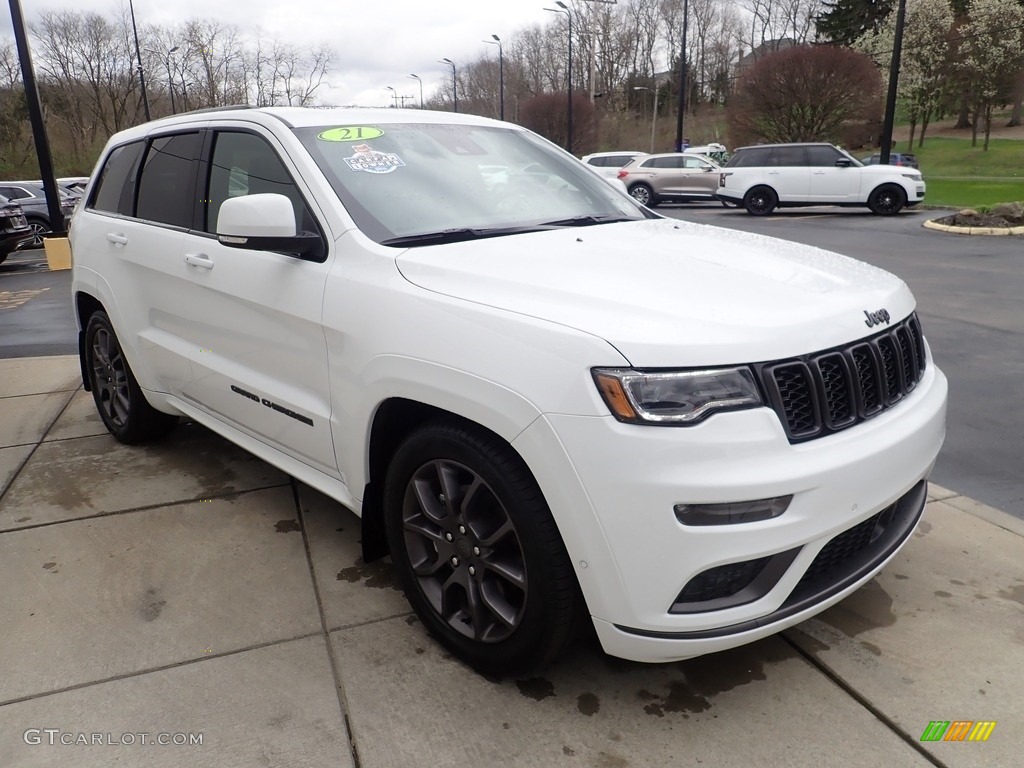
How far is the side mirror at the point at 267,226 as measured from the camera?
2777mm

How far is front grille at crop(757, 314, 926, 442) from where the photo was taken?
2.15 metres

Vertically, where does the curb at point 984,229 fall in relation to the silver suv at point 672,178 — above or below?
below

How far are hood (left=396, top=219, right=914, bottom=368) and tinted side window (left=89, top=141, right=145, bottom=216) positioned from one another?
8.00 ft

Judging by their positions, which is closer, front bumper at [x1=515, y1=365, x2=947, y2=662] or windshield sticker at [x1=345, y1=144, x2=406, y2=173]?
front bumper at [x1=515, y1=365, x2=947, y2=662]

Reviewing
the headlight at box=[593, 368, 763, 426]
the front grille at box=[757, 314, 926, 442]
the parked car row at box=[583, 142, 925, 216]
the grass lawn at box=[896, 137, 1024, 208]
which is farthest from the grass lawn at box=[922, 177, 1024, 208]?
the headlight at box=[593, 368, 763, 426]

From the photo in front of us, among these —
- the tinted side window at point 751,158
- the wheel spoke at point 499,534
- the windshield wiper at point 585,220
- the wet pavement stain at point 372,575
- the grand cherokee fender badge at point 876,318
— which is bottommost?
the wet pavement stain at point 372,575

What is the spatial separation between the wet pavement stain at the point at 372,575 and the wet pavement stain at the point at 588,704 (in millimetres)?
946

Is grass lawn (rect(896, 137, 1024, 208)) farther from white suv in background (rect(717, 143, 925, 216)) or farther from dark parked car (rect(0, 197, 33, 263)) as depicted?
dark parked car (rect(0, 197, 33, 263))

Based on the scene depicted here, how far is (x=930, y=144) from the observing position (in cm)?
5109

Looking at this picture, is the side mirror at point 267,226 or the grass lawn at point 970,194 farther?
the grass lawn at point 970,194

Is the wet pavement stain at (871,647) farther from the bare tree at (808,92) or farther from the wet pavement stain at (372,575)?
the bare tree at (808,92)

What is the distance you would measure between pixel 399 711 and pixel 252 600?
93 centimetres

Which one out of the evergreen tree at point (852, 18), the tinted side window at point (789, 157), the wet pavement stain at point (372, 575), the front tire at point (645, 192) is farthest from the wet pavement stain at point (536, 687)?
the evergreen tree at point (852, 18)

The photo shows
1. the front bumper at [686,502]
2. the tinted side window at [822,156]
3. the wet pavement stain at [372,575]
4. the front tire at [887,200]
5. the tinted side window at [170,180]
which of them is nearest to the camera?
the front bumper at [686,502]
